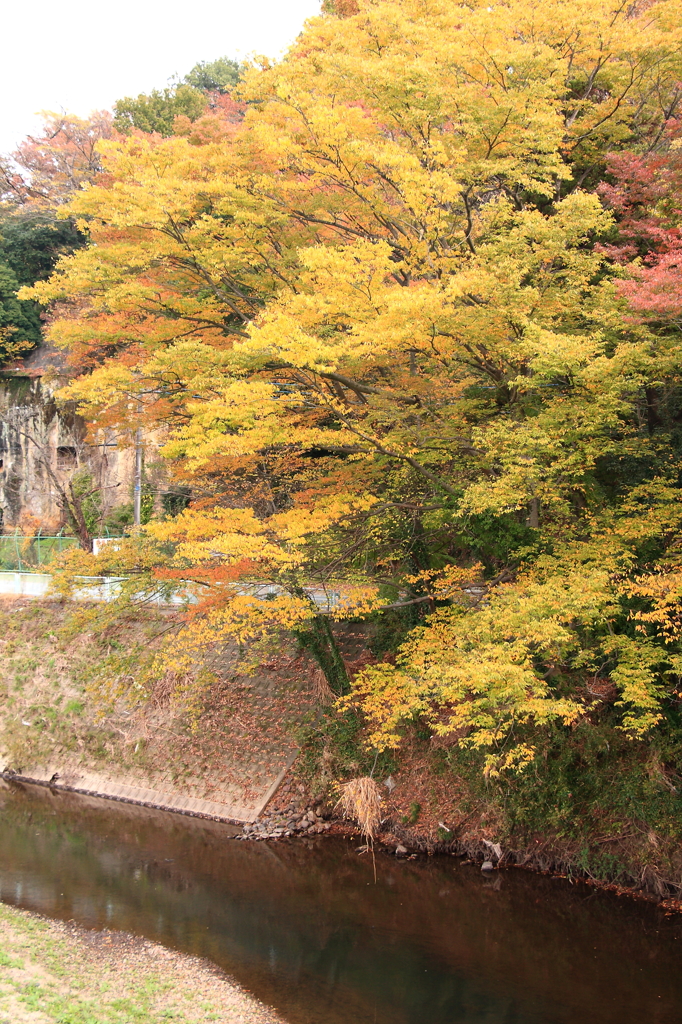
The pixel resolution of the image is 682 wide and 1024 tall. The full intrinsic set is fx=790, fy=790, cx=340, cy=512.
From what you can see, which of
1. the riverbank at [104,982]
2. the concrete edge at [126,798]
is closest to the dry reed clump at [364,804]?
the concrete edge at [126,798]

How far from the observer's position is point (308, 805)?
553 inches

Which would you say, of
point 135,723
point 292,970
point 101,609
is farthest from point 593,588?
point 135,723

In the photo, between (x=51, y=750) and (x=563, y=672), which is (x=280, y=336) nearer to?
(x=563, y=672)

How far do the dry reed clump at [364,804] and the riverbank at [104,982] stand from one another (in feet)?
12.9

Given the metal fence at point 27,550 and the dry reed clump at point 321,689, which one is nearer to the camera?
the dry reed clump at point 321,689

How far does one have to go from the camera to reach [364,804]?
13.1 m

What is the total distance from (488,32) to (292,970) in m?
12.8

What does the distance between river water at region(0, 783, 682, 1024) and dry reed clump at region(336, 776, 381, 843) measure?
1.35ft

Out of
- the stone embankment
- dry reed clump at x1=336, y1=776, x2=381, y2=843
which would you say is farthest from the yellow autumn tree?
the stone embankment

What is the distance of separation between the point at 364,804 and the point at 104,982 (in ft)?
17.3

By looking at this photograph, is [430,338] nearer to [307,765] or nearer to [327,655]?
[327,655]

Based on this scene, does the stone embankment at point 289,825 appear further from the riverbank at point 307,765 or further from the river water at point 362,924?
the river water at point 362,924

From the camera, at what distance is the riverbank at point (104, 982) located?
7.66 meters

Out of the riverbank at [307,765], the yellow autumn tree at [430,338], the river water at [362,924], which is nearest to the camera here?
the river water at [362,924]
